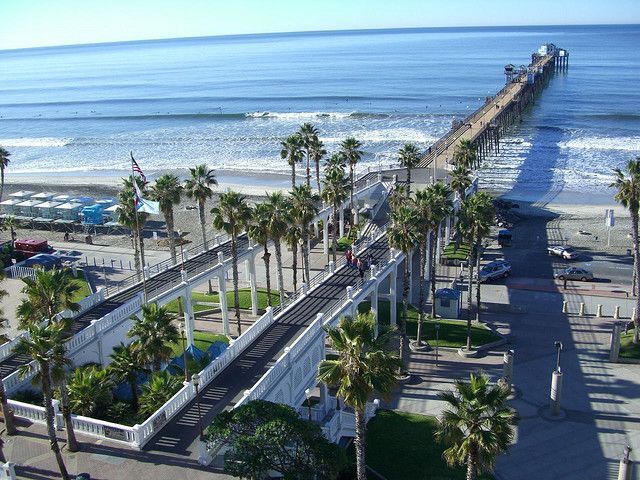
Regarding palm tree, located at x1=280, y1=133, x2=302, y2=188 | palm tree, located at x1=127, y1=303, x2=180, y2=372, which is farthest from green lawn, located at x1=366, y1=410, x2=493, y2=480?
palm tree, located at x1=280, y1=133, x2=302, y2=188

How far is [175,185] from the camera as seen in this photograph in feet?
145

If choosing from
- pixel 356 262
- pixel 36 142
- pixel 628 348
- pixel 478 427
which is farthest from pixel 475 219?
pixel 36 142

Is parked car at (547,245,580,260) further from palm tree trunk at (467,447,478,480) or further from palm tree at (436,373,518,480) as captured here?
palm tree trunk at (467,447,478,480)

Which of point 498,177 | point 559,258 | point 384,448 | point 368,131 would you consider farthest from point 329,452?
point 368,131

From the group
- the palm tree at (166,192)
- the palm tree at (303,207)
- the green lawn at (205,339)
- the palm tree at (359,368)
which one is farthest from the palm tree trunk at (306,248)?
the palm tree at (359,368)

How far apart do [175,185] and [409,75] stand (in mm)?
164753

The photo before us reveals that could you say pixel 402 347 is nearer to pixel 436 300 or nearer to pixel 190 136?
pixel 436 300

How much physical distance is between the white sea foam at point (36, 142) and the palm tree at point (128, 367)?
356 ft

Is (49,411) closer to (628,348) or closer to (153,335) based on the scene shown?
(153,335)

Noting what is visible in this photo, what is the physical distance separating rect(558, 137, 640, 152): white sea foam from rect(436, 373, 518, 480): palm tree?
88.4m

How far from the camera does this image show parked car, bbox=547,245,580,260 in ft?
181

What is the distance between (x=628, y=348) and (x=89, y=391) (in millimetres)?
29350

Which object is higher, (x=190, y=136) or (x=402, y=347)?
(x=190, y=136)

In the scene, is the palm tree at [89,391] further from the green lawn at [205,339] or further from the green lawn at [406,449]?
the green lawn at [205,339]
